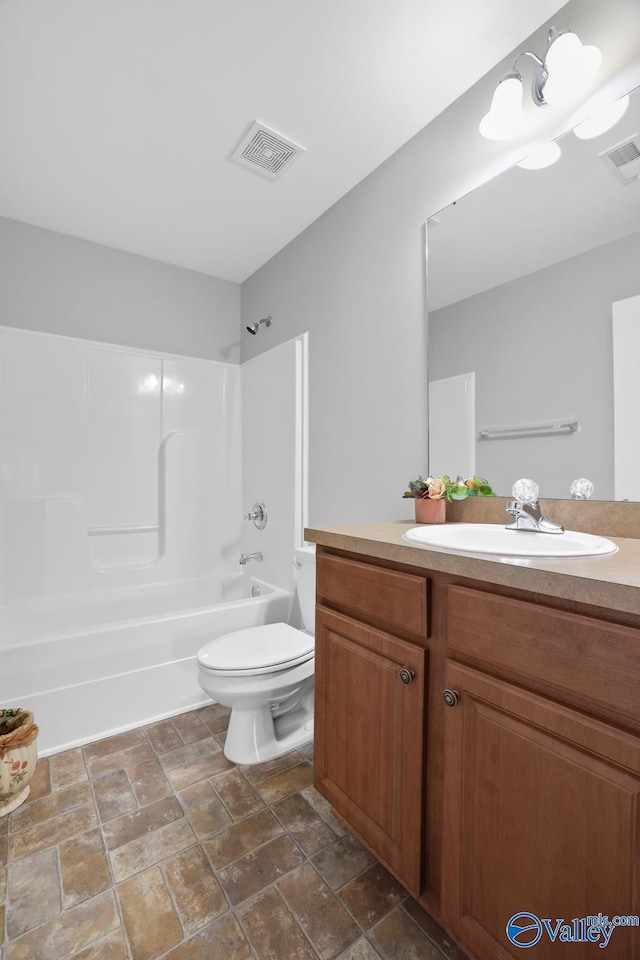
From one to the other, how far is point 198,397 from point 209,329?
0.49 meters

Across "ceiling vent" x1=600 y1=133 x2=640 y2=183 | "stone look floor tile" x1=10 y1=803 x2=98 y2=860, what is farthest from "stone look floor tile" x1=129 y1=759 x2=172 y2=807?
"ceiling vent" x1=600 y1=133 x2=640 y2=183

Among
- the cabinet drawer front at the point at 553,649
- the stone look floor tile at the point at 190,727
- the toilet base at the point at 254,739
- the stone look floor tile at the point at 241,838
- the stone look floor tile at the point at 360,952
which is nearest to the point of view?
the cabinet drawer front at the point at 553,649

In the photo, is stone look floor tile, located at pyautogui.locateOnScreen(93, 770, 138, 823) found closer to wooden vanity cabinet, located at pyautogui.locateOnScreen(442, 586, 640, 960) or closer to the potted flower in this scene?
wooden vanity cabinet, located at pyautogui.locateOnScreen(442, 586, 640, 960)

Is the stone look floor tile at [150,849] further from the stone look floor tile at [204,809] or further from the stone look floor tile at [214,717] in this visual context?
the stone look floor tile at [214,717]

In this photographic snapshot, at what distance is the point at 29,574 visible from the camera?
7.72ft

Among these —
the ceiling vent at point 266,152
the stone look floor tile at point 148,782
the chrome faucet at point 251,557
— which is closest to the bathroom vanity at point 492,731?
the stone look floor tile at point 148,782

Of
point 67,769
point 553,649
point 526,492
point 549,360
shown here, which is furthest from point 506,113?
point 67,769

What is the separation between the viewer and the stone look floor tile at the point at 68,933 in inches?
40.4

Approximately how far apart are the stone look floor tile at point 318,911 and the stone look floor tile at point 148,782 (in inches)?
22.3

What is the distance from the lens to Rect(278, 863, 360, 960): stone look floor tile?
1048 millimetres

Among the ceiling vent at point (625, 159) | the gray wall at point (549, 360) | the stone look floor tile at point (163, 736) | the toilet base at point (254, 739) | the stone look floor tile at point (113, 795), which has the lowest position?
the stone look floor tile at point (113, 795)

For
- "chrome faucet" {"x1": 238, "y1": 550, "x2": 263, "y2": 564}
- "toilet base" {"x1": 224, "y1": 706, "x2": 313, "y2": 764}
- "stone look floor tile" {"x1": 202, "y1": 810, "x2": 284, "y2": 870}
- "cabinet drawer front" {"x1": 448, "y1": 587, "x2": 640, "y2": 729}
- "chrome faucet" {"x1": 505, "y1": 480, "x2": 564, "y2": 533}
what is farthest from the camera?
"chrome faucet" {"x1": 238, "y1": 550, "x2": 263, "y2": 564}

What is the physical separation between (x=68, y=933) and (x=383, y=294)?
2.24 m

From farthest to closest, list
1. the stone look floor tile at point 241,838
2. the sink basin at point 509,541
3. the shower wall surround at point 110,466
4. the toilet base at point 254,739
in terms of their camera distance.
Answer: the shower wall surround at point 110,466 < the toilet base at point 254,739 < the stone look floor tile at point 241,838 < the sink basin at point 509,541
